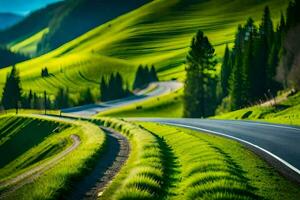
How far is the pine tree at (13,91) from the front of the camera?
126125 mm

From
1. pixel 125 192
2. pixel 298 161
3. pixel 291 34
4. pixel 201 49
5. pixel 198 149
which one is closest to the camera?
pixel 125 192

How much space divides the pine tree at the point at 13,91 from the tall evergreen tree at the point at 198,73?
54815mm

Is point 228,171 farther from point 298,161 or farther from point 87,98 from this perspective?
point 87,98

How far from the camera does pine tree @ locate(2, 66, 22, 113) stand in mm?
126125

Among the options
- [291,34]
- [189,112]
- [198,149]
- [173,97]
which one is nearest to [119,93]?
[173,97]

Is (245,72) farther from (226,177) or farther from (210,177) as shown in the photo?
(226,177)

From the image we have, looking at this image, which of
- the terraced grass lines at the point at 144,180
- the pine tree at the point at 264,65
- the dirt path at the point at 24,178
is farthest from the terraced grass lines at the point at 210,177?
the pine tree at the point at 264,65

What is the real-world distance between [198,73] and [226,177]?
222 feet

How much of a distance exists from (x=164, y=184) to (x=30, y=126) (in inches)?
2730

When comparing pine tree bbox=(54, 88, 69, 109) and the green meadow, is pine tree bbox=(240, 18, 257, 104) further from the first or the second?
pine tree bbox=(54, 88, 69, 109)

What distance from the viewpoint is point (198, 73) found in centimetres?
8088

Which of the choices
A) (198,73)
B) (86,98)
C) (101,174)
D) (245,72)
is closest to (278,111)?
(101,174)

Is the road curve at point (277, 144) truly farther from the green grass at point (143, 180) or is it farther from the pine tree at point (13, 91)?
the pine tree at point (13, 91)

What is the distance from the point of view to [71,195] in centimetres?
1438
